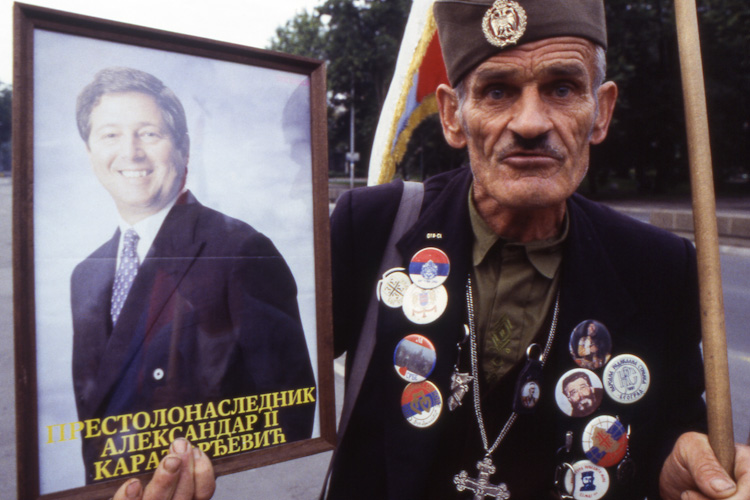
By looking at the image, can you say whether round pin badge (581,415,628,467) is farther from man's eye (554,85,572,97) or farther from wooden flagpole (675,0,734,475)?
man's eye (554,85,572,97)

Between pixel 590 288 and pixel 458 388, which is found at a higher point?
pixel 590 288

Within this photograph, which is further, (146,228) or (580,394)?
(580,394)

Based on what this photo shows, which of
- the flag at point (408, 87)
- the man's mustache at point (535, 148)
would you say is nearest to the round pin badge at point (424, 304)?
the man's mustache at point (535, 148)

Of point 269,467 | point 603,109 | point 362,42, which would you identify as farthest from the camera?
point 362,42

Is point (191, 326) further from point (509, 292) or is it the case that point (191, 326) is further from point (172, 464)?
point (509, 292)

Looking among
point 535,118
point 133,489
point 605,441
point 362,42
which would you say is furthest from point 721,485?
point 362,42

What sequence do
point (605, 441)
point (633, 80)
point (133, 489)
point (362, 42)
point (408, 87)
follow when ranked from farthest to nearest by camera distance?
point (633, 80) → point (362, 42) → point (408, 87) → point (605, 441) → point (133, 489)

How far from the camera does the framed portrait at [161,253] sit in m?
0.95

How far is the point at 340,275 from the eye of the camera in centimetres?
149

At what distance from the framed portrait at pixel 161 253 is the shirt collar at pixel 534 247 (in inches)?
20.3

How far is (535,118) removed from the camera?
1330mm

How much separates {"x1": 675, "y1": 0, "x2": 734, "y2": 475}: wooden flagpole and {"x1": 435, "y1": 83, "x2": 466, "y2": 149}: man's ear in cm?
58

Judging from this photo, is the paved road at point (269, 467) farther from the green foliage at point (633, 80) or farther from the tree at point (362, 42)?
the tree at point (362, 42)

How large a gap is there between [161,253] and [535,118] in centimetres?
85
